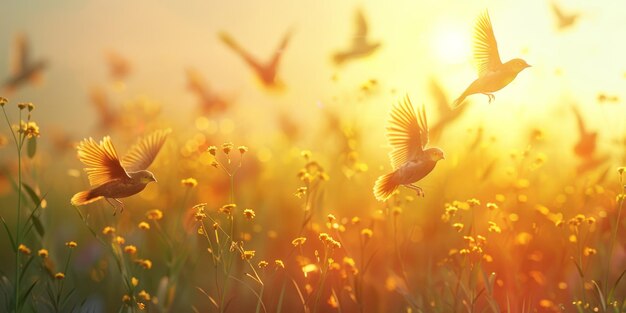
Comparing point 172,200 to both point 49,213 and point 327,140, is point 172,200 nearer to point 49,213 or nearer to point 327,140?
point 49,213

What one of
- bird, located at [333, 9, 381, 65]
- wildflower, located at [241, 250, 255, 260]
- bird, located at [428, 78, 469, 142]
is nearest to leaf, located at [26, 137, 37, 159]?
wildflower, located at [241, 250, 255, 260]

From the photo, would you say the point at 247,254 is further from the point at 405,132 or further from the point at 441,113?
the point at 441,113

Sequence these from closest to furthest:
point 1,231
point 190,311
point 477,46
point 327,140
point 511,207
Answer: point 477,46 < point 190,311 < point 511,207 < point 1,231 < point 327,140

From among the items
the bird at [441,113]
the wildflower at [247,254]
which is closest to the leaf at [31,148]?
the wildflower at [247,254]

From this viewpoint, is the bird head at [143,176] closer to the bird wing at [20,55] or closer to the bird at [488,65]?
the bird at [488,65]

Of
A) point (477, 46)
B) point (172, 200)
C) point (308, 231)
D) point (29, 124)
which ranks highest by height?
point (29, 124)

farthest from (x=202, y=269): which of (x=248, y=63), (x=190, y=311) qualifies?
(x=248, y=63)
